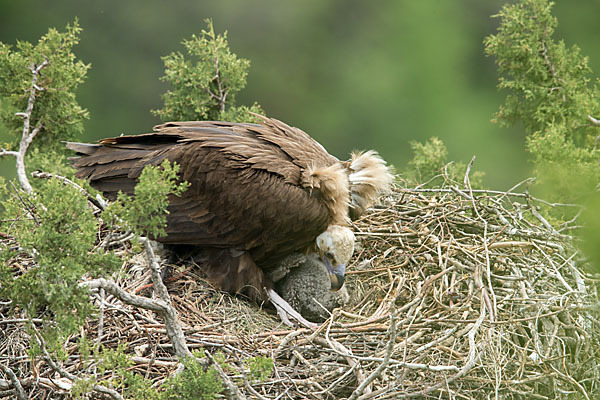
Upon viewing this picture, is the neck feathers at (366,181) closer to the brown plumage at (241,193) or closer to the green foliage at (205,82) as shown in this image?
the brown plumage at (241,193)

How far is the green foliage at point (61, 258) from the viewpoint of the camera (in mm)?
2197

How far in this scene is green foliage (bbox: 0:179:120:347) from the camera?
2197 mm

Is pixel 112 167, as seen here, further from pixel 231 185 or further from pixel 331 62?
pixel 331 62

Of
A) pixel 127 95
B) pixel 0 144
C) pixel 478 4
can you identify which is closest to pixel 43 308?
pixel 0 144

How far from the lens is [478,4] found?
11930 mm

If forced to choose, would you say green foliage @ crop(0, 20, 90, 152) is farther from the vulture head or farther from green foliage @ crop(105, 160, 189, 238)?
green foliage @ crop(105, 160, 189, 238)

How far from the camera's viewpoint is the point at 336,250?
398 cm

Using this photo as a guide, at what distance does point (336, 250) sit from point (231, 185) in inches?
26.7

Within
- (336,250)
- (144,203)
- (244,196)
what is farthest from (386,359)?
(244,196)

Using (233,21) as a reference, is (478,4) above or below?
above

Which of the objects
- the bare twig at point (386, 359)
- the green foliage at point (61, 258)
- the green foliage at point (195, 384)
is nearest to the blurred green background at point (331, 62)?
the bare twig at point (386, 359)

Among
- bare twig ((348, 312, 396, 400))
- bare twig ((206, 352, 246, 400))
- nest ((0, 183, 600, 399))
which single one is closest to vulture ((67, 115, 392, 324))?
nest ((0, 183, 600, 399))

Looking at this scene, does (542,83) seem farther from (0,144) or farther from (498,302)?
(0,144)

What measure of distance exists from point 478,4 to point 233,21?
406 cm
